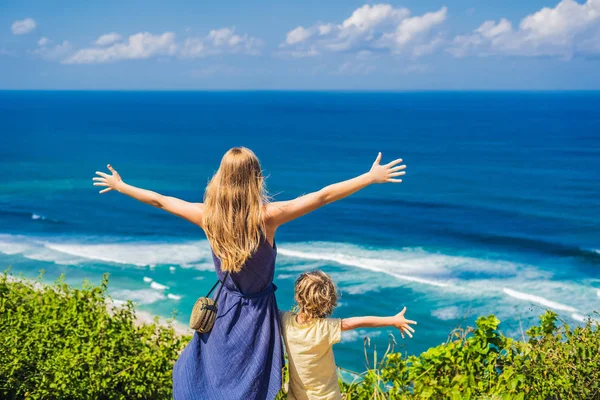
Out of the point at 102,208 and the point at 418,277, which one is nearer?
the point at 418,277

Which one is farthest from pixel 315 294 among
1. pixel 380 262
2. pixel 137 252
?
pixel 137 252

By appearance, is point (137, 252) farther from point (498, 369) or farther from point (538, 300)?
point (498, 369)

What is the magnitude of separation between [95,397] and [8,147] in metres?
78.4

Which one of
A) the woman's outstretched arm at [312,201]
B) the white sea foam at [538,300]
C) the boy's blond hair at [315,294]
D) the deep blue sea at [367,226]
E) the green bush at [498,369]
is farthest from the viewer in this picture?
the deep blue sea at [367,226]

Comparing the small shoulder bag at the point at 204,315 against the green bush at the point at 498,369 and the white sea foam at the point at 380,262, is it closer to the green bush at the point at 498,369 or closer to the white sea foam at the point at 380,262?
the green bush at the point at 498,369

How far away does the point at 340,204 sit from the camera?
44.8m

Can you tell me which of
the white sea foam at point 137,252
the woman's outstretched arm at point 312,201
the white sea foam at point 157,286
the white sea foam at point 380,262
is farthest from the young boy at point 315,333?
the white sea foam at point 137,252

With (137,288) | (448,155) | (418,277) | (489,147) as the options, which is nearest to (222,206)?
(137,288)

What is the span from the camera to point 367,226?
3819 centimetres

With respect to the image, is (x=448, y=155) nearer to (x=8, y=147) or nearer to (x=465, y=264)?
(x=465, y=264)

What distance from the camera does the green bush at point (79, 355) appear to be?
4965 mm

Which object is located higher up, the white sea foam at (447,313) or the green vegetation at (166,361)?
the green vegetation at (166,361)

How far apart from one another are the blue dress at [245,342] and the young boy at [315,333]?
100 mm

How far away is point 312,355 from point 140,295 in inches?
849
